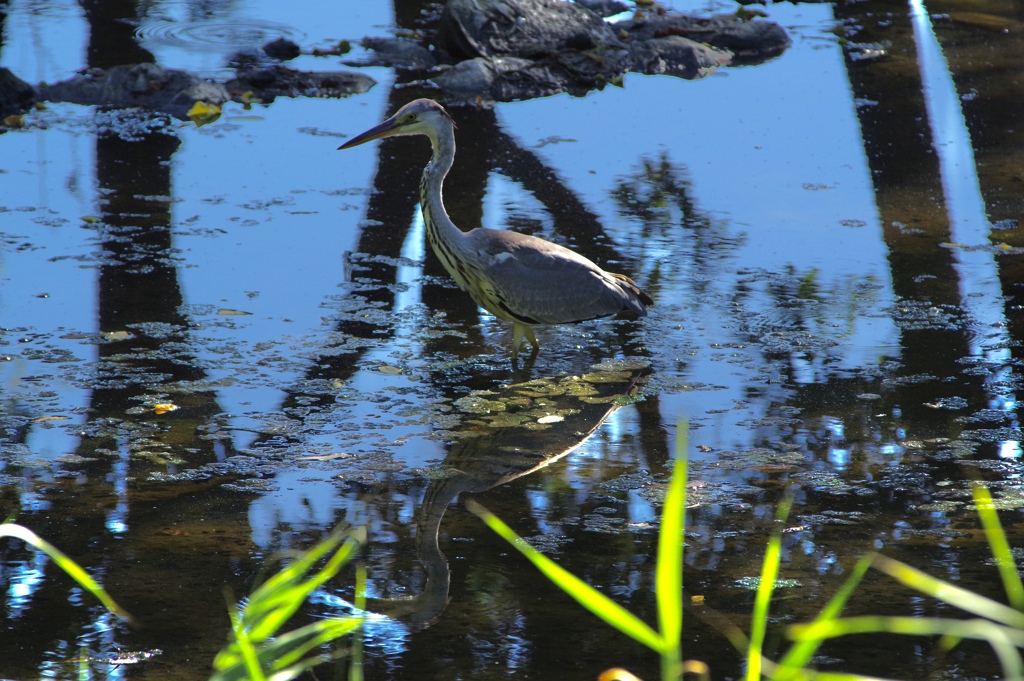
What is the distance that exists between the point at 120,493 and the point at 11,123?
5.93m

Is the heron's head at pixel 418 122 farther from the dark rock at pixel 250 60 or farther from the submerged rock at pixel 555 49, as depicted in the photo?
the dark rock at pixel 250 60

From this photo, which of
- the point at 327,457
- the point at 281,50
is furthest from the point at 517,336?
the point at 281,50

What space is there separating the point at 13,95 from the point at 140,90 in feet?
3.26

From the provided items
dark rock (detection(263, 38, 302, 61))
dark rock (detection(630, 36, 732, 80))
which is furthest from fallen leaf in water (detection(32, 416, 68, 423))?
dark rock (detection(630, 36, 732, 80))

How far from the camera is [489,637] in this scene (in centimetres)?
349

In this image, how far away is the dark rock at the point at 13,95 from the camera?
9484 mm

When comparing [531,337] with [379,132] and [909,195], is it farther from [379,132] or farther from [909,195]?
[909,195]

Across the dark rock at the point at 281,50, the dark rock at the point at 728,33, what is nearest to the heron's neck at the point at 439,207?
the dark rock at the point at 281,50

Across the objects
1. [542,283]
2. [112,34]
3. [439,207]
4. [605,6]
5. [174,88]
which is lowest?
[112,34]

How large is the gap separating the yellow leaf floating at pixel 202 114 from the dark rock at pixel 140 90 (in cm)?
10

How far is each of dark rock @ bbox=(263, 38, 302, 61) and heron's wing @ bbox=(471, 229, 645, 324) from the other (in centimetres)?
601

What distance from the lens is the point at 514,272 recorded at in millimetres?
5832

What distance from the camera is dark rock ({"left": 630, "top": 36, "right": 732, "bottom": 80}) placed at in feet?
37.4

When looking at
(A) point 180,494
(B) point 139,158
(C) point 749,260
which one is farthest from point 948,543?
(B) point 139,158
